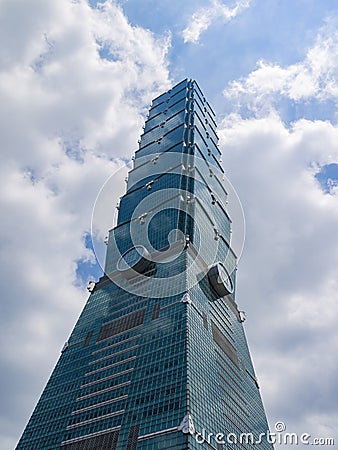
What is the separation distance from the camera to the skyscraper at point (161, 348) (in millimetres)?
89938

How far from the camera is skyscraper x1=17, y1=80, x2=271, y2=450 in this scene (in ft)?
295

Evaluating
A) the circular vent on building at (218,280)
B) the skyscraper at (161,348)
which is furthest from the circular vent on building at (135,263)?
the circular vent on building at (218,280)

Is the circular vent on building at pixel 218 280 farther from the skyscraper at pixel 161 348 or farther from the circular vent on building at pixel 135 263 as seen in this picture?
the circular vent on building at pixel 135 263

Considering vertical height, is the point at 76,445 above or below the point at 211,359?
below

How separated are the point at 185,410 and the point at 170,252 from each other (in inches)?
2374

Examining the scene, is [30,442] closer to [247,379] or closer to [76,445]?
[76,445]

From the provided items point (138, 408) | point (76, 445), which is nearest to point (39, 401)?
point (76, 445)

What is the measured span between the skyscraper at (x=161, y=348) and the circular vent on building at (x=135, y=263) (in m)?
0.44

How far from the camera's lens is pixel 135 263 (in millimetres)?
138000

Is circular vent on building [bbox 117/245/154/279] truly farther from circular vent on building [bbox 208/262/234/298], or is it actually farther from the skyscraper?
circular vent on building [bbox 208/262/234/298]

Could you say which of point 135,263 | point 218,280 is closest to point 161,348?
point 218,280

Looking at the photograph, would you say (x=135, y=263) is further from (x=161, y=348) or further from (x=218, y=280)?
(x=161, y=348)

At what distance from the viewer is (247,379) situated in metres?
127

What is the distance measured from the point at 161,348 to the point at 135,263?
39223 mm
